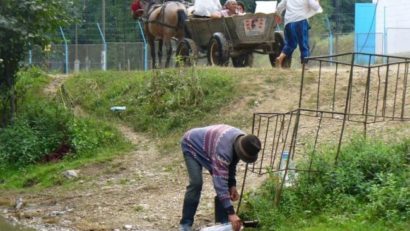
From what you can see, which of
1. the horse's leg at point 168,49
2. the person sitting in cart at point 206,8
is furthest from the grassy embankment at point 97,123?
the horse's leg at point 168,49

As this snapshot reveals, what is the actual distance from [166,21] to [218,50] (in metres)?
1.93

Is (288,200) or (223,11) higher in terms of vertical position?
(223,11)

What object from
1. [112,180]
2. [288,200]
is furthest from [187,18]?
[288,200]

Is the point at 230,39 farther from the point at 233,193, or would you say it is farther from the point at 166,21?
the point at 233,193

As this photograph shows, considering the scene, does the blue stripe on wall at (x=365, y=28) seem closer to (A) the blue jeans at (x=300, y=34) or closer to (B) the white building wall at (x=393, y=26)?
(B) the white building wall at (x=393, y=26)

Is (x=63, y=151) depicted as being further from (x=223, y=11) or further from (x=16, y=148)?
(x=223, y=11)

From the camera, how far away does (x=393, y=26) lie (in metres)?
31.6

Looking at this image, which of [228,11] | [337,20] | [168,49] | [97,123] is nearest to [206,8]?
[228,11]

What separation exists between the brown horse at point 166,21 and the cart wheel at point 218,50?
38.0 inches

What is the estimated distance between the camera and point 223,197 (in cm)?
778

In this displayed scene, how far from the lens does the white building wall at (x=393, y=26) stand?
29.1 metres

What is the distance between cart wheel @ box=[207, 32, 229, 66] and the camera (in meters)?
16.6

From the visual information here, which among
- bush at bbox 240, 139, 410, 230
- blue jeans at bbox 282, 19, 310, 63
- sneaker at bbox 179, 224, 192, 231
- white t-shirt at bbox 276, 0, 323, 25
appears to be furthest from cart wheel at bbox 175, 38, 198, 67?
sneaker at bbox 179, 224, 192, 231

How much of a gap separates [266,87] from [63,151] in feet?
12.1
